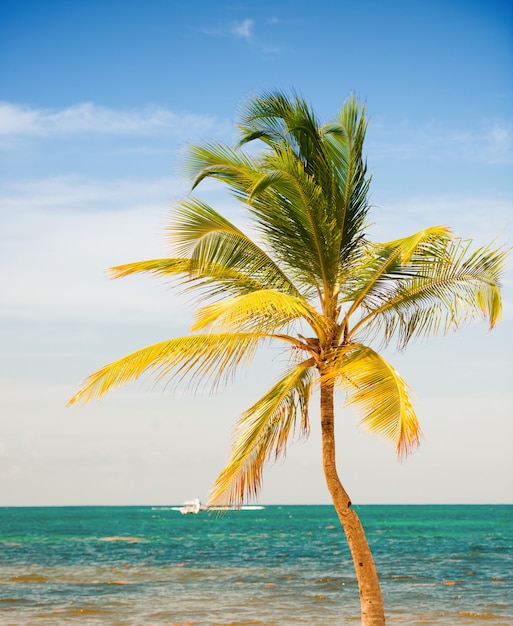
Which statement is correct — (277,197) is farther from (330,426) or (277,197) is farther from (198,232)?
(330,426)

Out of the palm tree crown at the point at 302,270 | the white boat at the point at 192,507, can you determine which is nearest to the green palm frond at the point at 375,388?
the palm tree crown at the point at 302,270

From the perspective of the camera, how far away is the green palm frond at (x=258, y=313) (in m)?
8.12

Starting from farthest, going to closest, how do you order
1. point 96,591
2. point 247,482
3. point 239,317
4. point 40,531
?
1. point 40,531
2. point 96,591
3. point 247,482
4. point 239,317

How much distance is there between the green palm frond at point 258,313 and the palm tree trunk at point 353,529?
864 millimetres

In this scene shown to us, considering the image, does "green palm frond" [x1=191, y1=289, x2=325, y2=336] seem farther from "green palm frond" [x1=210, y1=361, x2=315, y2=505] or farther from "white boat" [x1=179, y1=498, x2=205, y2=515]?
"white boat" [x1=179, y1=498, x2=205, y2=515]

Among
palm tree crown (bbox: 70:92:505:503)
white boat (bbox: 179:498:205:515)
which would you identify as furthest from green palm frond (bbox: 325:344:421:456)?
Result: white boat (bbox: 179:498:205:515)

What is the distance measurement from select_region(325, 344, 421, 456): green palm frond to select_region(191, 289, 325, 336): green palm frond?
535mm

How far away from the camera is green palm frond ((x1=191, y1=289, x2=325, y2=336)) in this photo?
26.6 feet

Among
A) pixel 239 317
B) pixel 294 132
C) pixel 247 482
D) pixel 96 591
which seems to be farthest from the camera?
pixel 96 591

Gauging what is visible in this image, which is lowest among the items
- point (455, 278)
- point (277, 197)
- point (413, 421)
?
point (413, 421)

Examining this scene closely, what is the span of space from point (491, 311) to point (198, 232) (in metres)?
3.68

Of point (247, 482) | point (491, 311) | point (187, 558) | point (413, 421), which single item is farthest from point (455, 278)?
point (187, 558)

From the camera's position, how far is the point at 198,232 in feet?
32.1

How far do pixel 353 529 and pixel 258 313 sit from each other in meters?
A: 2.77
